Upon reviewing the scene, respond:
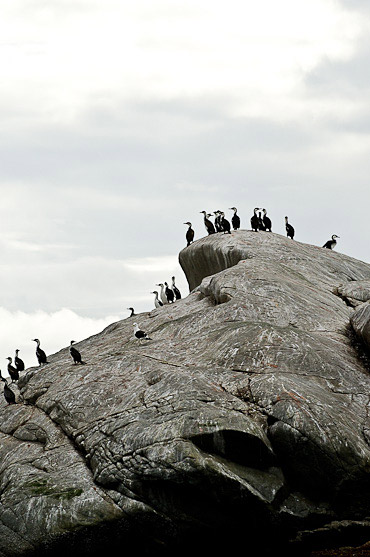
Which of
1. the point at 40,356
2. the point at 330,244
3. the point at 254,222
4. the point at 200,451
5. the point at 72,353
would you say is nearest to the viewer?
the point at 200,451

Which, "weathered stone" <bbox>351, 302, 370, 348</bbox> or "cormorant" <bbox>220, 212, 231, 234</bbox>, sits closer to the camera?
"weathered stone" <bbox>351, 302, 370, 348</bbox>

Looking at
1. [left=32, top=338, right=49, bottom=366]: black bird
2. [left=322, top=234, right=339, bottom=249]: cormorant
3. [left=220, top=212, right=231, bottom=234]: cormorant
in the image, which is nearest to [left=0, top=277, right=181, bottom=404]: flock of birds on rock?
[left=32, top=338, right=49, bottom=366]: black bird

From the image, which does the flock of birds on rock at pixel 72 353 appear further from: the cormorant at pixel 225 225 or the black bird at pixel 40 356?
the cormorant at pixel 225 225

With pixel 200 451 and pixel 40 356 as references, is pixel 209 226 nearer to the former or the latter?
pixel 40 356

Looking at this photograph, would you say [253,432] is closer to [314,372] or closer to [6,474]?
[314,372]

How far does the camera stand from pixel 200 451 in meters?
17.7

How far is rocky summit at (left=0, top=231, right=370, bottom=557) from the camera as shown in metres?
17.5

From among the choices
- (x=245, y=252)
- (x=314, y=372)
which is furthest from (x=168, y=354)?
(x=245, y=252)

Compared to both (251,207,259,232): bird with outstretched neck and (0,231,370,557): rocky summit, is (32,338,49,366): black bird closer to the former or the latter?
(0,231,370,557): rocky summit

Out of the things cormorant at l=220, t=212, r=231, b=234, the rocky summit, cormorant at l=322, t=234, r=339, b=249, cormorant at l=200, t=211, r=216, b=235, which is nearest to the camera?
the rocky summit

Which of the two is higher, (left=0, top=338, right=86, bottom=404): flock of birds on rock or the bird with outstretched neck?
the bird with outstretched neck

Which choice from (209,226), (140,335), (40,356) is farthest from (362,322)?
(209,226)

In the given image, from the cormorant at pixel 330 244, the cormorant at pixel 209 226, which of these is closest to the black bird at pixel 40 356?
the cormorant at pixel 209 226

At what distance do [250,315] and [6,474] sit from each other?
859cm
